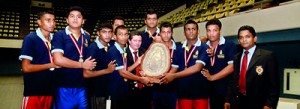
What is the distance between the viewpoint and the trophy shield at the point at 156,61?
324 cm

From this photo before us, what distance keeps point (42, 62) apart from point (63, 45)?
374 millimetres

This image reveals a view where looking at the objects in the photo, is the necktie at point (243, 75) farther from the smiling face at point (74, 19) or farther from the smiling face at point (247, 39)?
the smiling face at point (74, 19)

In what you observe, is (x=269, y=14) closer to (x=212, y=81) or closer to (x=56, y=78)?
(x=212, y=81)

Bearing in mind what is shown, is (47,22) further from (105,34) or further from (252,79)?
(252,79)

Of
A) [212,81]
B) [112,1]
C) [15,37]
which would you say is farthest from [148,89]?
[112,1]

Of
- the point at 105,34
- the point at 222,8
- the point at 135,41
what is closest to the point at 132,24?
the point at 222,8

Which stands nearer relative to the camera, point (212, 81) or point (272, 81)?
point (272, 81)

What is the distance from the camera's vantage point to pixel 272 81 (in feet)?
9.00

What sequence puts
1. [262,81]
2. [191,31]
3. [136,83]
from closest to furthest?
[262,81] < [136,83] < [191,31]

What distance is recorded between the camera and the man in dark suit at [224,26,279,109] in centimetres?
276

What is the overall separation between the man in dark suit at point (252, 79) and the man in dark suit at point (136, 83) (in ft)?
3.63

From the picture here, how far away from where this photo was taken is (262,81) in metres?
2.82

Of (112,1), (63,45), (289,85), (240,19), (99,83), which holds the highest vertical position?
(112,1)

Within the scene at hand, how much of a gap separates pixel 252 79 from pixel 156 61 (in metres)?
1.18
